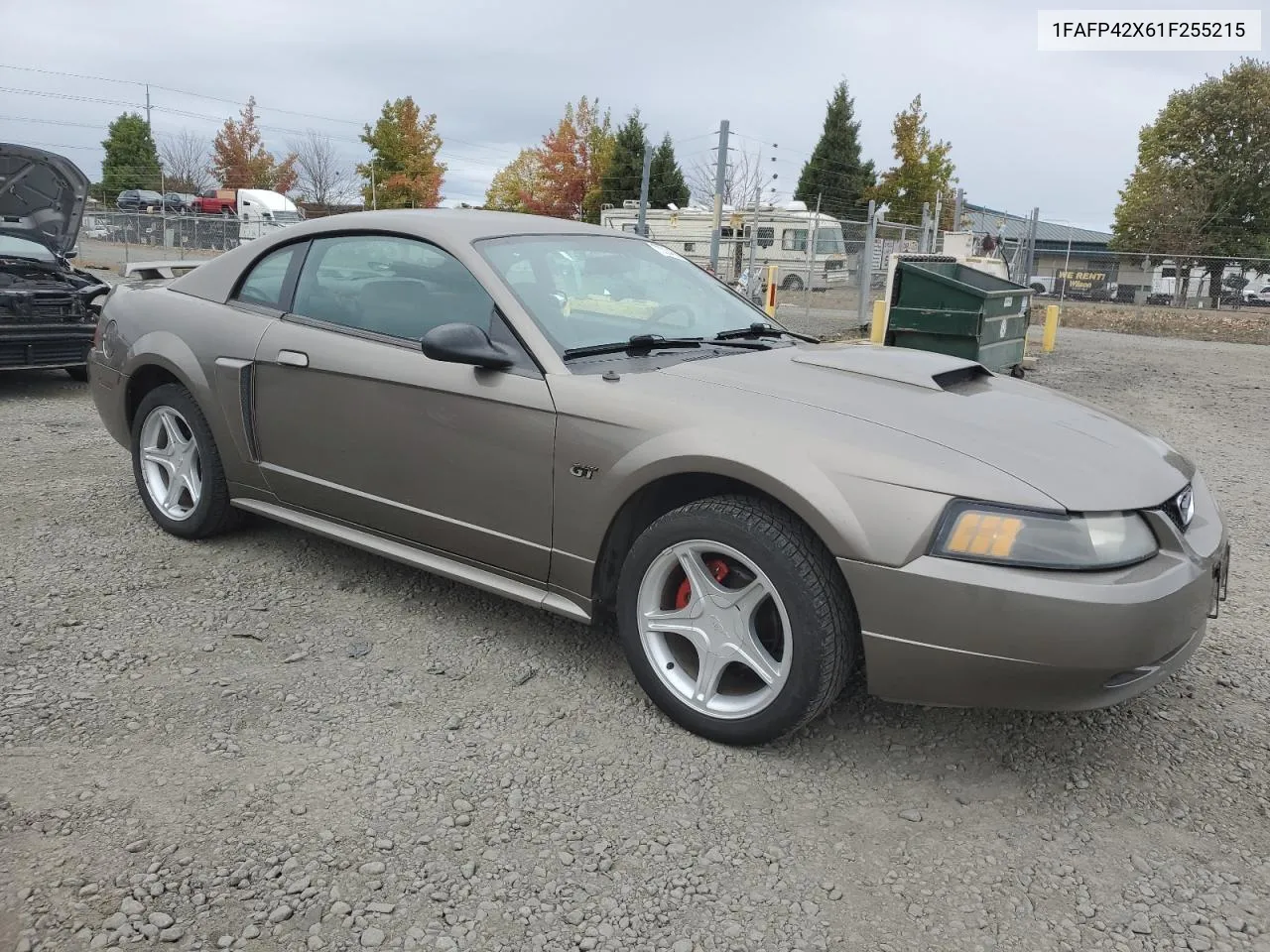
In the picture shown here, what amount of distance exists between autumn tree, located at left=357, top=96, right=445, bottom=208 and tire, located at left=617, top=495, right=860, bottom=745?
43.3 meters

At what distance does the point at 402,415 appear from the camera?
343 centimetres

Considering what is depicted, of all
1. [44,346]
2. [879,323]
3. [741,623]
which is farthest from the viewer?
[879,323]

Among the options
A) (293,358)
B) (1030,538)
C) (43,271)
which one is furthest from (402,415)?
(43,271)

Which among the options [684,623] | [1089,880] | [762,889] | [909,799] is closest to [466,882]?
[762,889]

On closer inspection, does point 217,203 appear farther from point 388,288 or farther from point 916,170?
point 388,288

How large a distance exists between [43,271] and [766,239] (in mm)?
19273

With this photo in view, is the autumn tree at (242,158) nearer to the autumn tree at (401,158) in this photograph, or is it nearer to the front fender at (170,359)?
the autumn tree at (401,158)

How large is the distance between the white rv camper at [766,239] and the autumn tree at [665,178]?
14552mm

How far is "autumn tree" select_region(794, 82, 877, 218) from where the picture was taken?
47.6 meters

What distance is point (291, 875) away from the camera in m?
2.28

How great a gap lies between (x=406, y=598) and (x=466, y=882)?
1.79 m

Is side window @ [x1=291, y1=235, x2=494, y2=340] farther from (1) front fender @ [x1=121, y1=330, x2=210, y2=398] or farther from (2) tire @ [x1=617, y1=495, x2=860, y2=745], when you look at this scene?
(2) tire @ [x1=617, y1=495, x2=860, y2=745]

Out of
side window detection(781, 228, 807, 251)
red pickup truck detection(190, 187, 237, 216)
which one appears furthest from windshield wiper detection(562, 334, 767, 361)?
red pickup truck detection(190, 187, 237, 216)

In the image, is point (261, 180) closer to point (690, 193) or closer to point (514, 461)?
point (690, 193)
